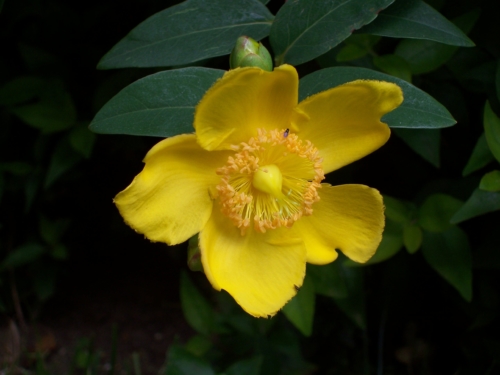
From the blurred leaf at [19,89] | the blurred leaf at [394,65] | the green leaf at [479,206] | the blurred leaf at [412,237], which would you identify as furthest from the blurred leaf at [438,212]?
the blurred leaf at [19,89]

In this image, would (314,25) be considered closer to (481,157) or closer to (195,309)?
(481,157)

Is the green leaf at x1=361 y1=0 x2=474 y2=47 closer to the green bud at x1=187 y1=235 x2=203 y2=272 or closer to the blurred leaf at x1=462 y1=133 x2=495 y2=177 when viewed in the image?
the blurred leaf at x1=462 y1=133 x2=495 y2=177

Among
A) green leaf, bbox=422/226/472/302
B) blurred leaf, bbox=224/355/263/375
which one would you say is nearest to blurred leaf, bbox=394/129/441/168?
green leaf, bbox=422/226/472/302

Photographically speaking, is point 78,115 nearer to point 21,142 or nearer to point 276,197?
point 21,142

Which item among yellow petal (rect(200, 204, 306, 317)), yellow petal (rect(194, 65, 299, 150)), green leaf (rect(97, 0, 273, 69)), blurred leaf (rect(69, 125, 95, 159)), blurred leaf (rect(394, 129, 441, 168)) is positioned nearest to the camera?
yellow petal (rect(194, 65, 299, 150))

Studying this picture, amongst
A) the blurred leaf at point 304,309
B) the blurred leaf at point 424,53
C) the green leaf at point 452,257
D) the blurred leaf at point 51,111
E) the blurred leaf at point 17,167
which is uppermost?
the blurred leaf at point 424,53

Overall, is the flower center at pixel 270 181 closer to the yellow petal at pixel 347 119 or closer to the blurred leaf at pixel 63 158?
the yellow petal at pixel 347 119

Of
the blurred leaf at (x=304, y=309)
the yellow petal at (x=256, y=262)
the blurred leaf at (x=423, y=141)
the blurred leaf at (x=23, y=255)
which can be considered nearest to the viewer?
the yellow petal at (x=256, y=262)
